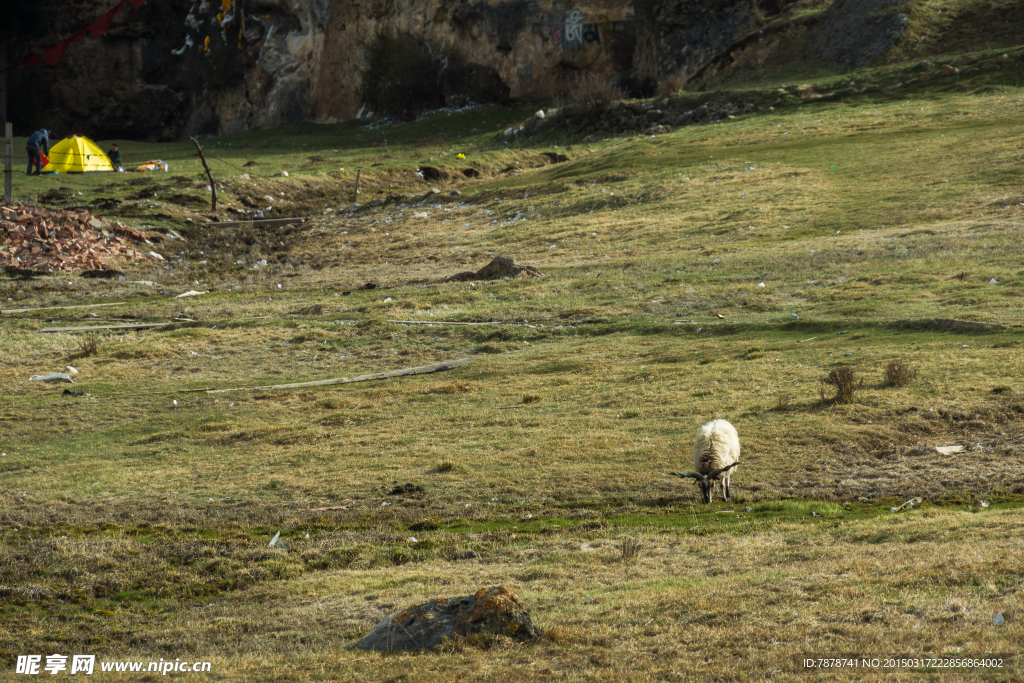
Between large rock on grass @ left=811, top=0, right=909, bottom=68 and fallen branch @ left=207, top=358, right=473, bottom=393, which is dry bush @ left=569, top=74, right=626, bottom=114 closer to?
large rock on grass @ left=811, top=0, right=909, bottom=68

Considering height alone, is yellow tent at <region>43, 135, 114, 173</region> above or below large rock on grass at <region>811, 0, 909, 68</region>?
below

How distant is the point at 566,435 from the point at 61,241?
2008 centimetres

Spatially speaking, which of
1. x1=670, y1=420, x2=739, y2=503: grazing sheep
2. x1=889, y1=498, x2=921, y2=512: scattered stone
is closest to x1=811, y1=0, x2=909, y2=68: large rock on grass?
x1=670, y1=420, x2=739, y2=503: grazing sheep

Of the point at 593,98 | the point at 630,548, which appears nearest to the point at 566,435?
the point at 630,548

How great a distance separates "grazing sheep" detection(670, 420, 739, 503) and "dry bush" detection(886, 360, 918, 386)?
3.42 metres

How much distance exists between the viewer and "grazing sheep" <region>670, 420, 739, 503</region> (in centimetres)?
938

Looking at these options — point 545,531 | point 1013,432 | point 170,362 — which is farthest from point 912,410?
point 170,362

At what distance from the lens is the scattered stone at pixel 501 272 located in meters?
22.4

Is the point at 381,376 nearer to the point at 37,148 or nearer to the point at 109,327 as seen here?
the point at 109,327

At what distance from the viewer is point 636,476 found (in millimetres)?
10211

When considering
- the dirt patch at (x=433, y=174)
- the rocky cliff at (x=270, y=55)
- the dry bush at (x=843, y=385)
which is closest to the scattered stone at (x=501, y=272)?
the dry bush at (x=843, y=385)

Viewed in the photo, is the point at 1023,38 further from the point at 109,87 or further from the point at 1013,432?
the point at 109,87

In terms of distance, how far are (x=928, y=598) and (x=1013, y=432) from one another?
5.37 metres

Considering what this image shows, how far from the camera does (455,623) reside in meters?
5.82
